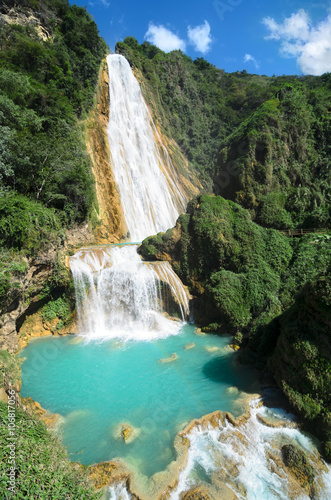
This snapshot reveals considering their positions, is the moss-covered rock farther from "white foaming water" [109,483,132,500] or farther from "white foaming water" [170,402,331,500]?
"white foaming water" [109,483,132,500]

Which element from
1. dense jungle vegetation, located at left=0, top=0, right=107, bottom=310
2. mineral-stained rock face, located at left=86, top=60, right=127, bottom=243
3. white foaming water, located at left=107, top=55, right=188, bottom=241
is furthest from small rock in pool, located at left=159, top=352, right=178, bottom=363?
white foaming water, located at left=107, top=55, right=188, bottom=241

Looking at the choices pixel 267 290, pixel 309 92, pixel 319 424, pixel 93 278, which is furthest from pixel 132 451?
pixel 309 92

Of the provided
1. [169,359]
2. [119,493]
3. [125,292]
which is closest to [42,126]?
[125,292]

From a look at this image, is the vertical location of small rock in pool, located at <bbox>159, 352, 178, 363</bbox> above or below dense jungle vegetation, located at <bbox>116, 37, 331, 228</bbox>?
below

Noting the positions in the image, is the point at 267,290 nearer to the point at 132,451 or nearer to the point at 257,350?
the point at 257,350

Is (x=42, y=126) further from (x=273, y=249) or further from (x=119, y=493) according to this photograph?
(x=119, y=493)
